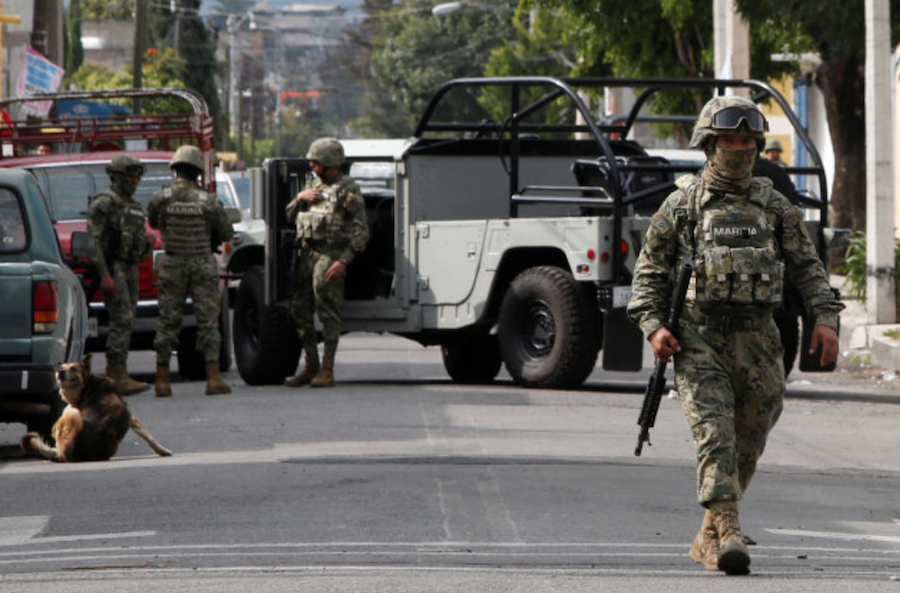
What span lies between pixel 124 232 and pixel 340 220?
1.58 meters

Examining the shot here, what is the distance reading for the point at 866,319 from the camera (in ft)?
67.2

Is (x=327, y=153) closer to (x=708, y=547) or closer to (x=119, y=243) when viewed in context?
(x=119, y=243)

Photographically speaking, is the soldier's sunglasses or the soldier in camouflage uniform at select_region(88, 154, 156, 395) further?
the soldier in camouflage uniform at select_region(88, 154, 156, 395)

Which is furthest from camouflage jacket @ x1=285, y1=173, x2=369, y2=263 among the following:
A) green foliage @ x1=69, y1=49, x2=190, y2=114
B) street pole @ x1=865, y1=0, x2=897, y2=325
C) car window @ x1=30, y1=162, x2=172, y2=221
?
green foliage @ x1=69, y1=49, x2=190, y2=114

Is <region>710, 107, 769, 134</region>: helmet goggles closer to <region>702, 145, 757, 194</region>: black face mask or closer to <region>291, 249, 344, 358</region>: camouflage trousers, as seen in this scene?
<region>702, 145, 757, 194</region>: black face mask

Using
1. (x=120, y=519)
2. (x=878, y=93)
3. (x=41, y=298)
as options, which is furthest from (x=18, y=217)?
(x=878, y=93)

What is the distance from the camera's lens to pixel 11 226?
11094 mm

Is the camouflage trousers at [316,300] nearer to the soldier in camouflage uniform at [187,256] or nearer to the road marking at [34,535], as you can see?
the soldier in camouflage uniform at [187,256]

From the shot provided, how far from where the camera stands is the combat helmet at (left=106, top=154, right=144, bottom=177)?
14.5m

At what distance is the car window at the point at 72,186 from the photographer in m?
16.4

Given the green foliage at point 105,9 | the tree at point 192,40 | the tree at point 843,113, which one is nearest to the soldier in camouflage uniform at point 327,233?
the tree at point 843,113

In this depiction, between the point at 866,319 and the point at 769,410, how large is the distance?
13246 millimetres

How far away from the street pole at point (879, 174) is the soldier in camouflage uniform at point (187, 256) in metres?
7.42

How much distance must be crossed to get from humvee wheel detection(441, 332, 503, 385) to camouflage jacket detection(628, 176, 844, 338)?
29.1 ft
